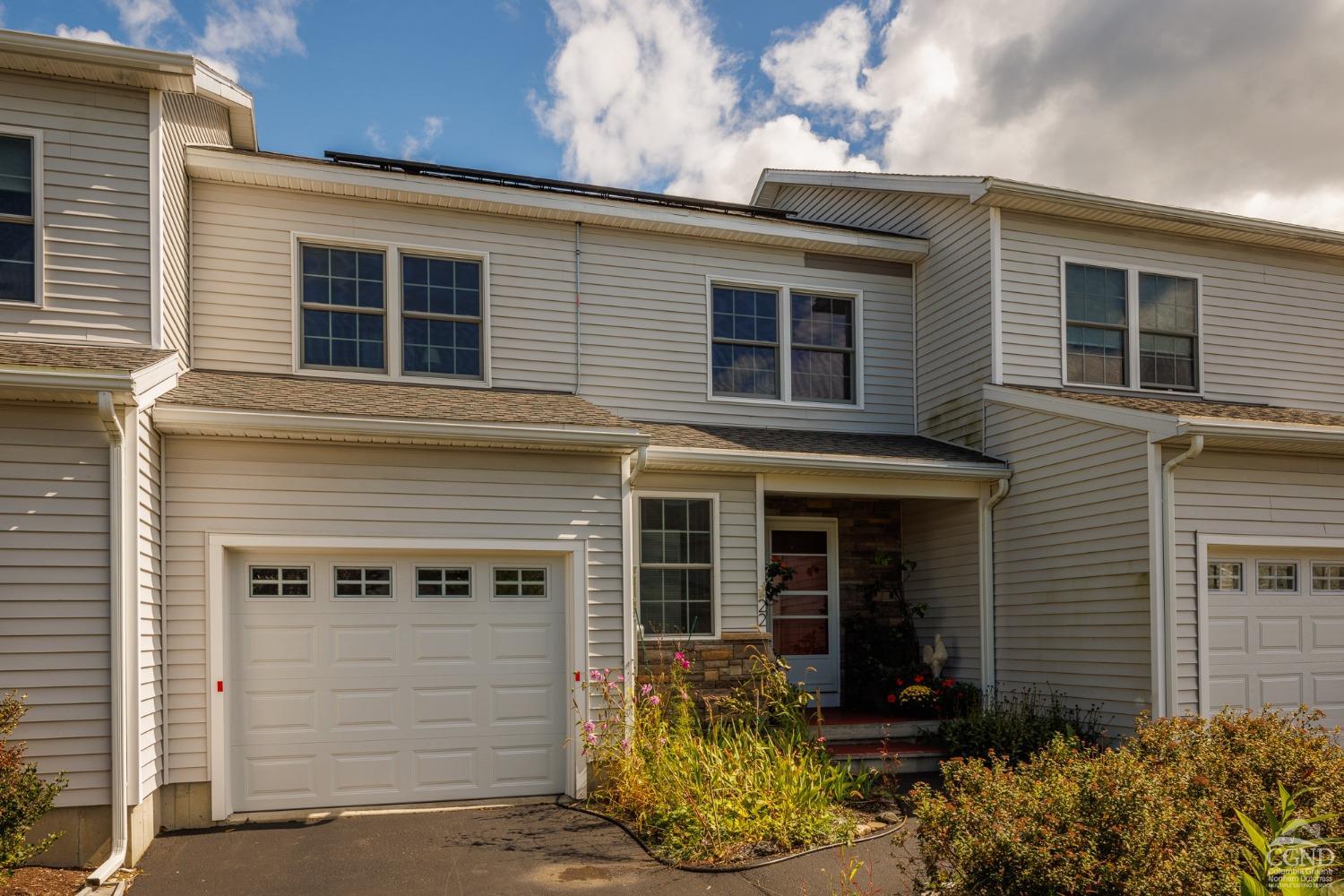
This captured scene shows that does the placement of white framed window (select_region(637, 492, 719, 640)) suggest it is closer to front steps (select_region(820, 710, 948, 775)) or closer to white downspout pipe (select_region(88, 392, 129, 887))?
front steps (select_region(820, 710, 948, 775))

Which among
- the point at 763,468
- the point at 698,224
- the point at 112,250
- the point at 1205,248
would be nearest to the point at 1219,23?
the point at 1205,248

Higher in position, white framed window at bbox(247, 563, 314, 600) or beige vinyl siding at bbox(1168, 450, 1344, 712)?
beige vinyl siding at bbox(1168, 450, 1344, 712)

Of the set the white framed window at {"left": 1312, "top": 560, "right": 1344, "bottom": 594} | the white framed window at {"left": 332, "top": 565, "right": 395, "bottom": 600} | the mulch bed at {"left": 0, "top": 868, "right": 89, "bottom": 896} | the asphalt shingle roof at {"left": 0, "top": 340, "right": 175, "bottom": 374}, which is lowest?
the mulch bed at {"left": 0, "top": 868, "right": 89, "bottom": 896}

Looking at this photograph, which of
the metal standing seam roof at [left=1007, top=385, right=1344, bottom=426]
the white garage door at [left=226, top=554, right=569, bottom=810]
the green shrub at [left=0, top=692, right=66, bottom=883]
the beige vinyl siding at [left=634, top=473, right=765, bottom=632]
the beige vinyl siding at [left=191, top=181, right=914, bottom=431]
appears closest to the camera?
the green shrub at [left=0, top=692, right=66, bottom=883]

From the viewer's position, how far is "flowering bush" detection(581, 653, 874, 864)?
677 cm

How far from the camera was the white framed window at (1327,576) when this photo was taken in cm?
957

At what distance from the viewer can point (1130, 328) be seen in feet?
36.6

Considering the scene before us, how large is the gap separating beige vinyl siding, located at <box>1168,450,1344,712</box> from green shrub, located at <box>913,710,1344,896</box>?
9.63 feet

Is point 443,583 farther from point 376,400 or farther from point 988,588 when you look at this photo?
point 988,588

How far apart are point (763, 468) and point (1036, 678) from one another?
11.9 ft

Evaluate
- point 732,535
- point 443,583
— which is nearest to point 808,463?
point 732,535

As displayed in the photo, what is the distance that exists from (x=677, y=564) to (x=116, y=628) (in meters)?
5.01

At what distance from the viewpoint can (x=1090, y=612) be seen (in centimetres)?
933

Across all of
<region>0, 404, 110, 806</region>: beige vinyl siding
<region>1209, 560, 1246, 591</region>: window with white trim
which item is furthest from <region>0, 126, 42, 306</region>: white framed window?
<region>1209, 560, 1246, 591</region>: window with white trim
